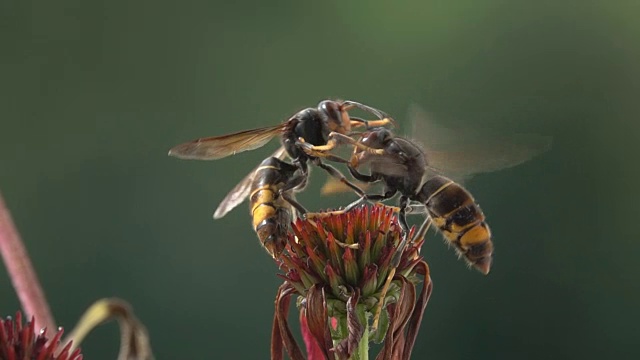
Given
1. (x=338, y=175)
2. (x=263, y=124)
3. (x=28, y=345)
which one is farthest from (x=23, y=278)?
(x=263, y=124)

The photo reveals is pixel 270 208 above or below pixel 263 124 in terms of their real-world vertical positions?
above

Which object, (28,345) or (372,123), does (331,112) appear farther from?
(28,345)

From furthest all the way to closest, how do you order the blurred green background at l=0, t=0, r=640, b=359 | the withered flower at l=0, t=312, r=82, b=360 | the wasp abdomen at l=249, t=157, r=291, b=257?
the blurred green background at l=0, t=0, r=640, b=359 → the wasp abdomen at l=249, t=157, r=291, b=257 → the withered flower at l=0, t=312, r=82, b=360

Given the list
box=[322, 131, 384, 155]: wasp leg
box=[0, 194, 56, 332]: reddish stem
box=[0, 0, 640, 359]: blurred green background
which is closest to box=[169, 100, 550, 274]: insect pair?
box=[322, 131, 384, 155]: wasp leg

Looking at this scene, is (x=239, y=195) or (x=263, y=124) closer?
(x=239, y=195)

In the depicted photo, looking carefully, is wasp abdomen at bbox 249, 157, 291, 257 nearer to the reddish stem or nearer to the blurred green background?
the reddish stem
